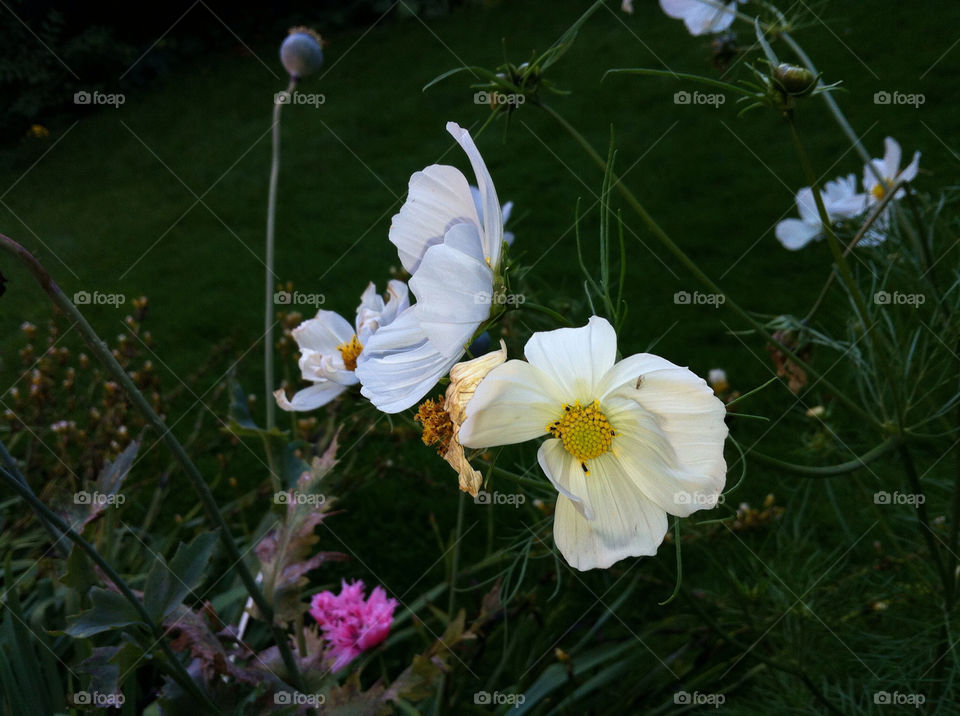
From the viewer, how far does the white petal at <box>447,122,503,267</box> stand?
1.41ft

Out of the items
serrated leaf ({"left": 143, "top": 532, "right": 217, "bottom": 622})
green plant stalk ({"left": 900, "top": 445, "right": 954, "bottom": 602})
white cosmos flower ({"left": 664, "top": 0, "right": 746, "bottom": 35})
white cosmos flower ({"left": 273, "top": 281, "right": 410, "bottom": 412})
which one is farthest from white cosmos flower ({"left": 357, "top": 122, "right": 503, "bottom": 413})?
white cosmos flower ({"left": 664, "top": 0, "right": 746, "bottom": 35})

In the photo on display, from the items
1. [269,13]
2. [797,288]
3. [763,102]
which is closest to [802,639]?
[763,102]

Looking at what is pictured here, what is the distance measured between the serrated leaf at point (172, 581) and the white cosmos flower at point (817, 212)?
809 millimetres

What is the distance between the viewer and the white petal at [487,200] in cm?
43

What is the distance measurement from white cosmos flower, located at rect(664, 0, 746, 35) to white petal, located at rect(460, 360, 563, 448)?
67 centimetres

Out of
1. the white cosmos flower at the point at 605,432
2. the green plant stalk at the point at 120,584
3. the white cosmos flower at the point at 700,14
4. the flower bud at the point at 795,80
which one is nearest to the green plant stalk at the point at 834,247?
the flower bud at the point at 795,80

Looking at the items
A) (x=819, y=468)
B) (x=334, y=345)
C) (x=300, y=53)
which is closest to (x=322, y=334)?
(x=334, y=345)

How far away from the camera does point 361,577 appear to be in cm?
150

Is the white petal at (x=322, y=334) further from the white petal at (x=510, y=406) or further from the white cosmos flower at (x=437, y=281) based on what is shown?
the white petal at (x=510, y=406)

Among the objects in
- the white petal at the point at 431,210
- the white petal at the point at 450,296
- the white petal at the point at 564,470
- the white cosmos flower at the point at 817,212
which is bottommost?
the white petal at the point at 564,470

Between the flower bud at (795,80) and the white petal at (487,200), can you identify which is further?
the flower bud at (795,80)

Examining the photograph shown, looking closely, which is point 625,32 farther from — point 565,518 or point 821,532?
point 565,518

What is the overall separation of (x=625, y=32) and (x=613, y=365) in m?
3.70

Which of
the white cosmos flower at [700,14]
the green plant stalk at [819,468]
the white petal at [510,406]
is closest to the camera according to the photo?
the white petal at [510,406]
